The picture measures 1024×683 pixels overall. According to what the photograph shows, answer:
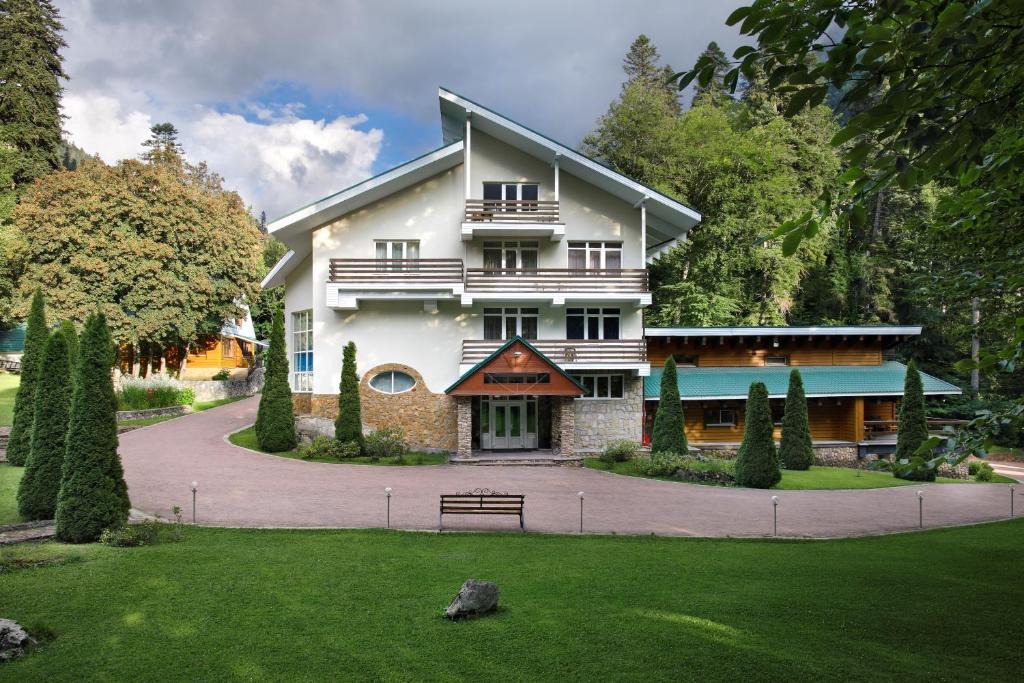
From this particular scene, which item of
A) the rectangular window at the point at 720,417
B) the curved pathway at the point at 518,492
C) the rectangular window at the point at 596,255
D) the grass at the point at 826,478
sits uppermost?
the rectangular window at the point at 596,255

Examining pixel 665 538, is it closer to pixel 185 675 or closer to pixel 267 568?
pixel 267 568

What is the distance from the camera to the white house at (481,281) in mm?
27391

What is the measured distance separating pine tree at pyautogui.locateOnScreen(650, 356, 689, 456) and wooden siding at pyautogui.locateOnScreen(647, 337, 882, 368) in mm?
6237

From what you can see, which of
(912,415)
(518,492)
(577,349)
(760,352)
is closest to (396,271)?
(577,349)

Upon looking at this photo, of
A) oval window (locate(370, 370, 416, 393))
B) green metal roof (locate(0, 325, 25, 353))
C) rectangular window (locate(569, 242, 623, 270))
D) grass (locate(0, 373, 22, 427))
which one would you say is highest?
rectangular window (locate(569, 242, 623, 270))

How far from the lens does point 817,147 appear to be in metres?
43.7

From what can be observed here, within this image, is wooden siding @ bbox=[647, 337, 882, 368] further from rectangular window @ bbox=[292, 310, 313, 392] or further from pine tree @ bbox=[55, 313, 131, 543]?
pine tree @ bbox=[55, 313, 131, 543]

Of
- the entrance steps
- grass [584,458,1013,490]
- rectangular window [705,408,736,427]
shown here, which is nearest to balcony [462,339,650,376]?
the entrance steps

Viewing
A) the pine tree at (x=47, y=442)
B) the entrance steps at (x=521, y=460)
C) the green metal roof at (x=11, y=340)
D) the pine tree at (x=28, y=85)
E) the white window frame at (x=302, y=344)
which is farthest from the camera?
the green metal roof at (x=11, y=340)

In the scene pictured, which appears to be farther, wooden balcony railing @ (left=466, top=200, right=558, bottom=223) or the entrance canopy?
wooden balcony railing @ (left=466, top=200, right=558, bottom=223)

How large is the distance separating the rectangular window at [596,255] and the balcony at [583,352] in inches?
141

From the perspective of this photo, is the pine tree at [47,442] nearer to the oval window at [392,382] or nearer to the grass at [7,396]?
the oval window at [392,382]

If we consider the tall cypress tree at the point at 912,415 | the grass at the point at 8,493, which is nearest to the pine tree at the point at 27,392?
the grass at the point at 8,493

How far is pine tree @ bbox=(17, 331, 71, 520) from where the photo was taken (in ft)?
43.8
